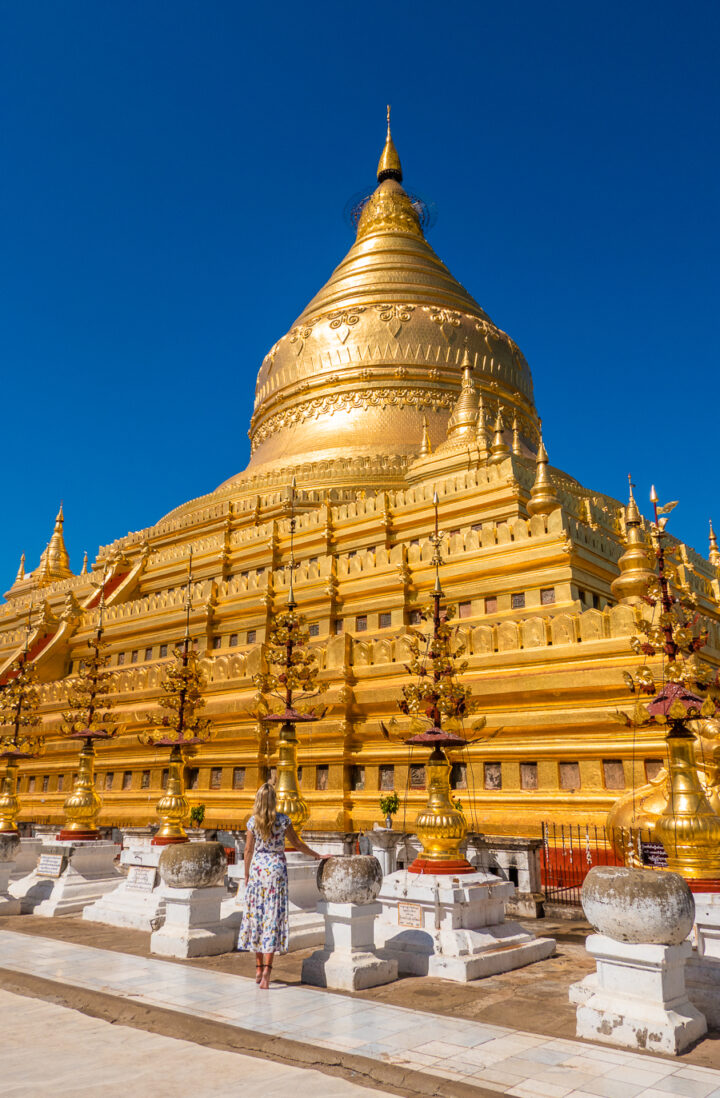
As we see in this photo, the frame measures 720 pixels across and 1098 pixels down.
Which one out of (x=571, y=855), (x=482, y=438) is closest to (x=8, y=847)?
(x=571, y=855)

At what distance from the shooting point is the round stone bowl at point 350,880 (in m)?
8.77

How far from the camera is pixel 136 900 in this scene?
1324cm

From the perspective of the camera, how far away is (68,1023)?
7066 millimetres

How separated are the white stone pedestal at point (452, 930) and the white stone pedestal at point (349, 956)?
570 mm

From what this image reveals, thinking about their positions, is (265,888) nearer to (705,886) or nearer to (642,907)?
(642,907)

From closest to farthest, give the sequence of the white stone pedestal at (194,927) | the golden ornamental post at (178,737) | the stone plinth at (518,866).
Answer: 1. the white stone pedestal at (194,927)
2. the stone plinth at (518,866)
3. the golden ornamental post at (178,737)

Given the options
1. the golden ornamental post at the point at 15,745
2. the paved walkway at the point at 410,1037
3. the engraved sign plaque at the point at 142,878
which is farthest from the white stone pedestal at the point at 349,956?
the golden ornamental post at the point at 15,745

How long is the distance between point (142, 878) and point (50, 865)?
323 cm

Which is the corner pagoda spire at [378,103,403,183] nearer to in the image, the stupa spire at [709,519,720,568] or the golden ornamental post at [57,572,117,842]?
the stupa spire at [709,519,720,568]

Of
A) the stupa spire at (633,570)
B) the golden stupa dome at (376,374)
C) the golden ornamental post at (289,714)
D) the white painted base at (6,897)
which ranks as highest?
the golden stupa dome at (376,374)

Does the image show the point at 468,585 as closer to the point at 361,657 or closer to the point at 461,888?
the point at 361,657

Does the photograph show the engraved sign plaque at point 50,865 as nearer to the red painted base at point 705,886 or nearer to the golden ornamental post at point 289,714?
the golden ornamental post at point 289,714

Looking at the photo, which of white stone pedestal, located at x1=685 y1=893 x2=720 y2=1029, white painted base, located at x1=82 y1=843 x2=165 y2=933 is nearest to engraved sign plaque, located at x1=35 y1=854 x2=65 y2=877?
white painted base, located at x1=82 y1=843 x2=165 y2=933

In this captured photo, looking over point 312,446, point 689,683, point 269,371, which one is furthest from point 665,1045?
point 269,371
